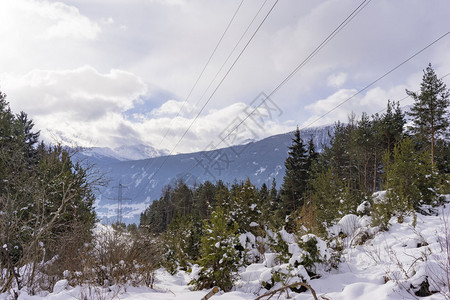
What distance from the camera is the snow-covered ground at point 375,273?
4.94 m

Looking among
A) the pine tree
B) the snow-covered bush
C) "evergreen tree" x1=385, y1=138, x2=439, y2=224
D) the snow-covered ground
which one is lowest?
the snow-covered bush

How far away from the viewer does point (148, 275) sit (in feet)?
31.5

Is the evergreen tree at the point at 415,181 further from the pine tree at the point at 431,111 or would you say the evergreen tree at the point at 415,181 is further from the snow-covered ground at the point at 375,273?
the pine tree at the point at 431,111

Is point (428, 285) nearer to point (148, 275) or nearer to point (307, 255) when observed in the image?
point (307, 255)

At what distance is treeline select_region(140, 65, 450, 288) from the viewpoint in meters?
9.82

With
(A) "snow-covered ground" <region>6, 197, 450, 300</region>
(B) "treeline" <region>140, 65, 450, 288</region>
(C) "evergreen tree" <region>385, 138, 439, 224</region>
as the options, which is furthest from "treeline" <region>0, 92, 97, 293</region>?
(C) "evergreen tree" <region>385, 138, 439, 224</region>

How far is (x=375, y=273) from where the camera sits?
626cm

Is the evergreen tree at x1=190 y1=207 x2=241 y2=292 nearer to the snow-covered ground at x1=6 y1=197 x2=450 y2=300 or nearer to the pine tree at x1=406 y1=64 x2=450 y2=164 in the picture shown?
the snow-covered ground at x1=6 y1=197 x2=450 y2=300

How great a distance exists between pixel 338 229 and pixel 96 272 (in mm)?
9100

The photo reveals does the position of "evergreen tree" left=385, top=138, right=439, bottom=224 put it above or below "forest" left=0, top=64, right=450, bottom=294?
above

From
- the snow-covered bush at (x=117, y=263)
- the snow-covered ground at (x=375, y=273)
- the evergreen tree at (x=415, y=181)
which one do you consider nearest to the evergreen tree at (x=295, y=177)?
the evergreen tree at (x=415, y=181)

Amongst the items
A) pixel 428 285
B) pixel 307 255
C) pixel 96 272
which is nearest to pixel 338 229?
pixel 307 255

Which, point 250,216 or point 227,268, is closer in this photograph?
point 227,268

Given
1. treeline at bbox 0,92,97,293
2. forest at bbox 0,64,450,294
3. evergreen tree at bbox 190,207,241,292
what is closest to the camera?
treeline at bbox 0,92,97,293
